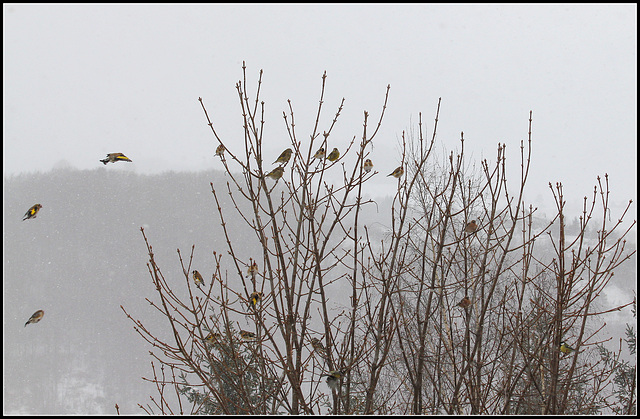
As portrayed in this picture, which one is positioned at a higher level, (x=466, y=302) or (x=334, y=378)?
(x=466, y=302)

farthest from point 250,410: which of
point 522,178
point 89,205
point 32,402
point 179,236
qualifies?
point 89,205

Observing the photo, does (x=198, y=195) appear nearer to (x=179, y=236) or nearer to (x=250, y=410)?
(x=179, y=236)

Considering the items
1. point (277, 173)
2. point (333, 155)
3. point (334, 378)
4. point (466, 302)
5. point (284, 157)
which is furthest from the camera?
point (284, 157)

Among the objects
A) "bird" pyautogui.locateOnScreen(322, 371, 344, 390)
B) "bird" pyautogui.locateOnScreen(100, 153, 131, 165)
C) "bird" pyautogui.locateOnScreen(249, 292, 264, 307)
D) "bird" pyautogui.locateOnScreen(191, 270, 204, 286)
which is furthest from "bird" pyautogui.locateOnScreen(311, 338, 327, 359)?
"bird" pyautogui.locateOnScreen(100, 153, 131, 165)

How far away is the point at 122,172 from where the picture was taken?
26188mm

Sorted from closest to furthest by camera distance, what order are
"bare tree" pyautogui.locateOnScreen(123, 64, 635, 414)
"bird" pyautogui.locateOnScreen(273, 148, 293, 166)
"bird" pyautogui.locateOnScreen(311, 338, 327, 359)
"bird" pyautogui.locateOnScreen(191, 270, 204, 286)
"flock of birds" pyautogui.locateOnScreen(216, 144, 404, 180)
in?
"bare tree" pyautogui.locateOnScreen(123, 64, 635, 414) → "bird" pyautogui.locateOnScreen(311, 338, 327, 359) → "flock of birds" pyautogui.locateOnScreen(216, 144, 404, 180) → "bird" pyautogui.locateOnScreen(191, 270, 204, 286) → "bird" pyautogui.locateOnScreen(273, 148, 293, 166)

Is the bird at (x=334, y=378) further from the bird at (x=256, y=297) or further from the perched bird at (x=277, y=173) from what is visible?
the perched bird at (x=277, y=173)

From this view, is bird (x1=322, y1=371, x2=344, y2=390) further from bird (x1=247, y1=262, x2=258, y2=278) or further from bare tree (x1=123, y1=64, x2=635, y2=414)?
bird (x1=247, y1=262, x2=258, y2=278)

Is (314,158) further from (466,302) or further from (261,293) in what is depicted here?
(466,302)

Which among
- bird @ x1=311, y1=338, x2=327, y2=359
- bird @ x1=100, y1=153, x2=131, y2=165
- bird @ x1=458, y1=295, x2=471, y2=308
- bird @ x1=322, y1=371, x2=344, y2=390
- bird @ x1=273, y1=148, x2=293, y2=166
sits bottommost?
bird @ x1=322, y1=371, x2=344, y2=390

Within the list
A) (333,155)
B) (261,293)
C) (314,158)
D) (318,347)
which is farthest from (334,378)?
(333,155)

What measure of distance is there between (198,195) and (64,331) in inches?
375

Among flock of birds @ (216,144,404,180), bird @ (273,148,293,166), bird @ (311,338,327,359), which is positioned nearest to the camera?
bird @ (311,338,327,359)

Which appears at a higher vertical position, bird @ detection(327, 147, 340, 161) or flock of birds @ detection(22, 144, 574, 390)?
bird @ detection(327, 147, 340, 161)
